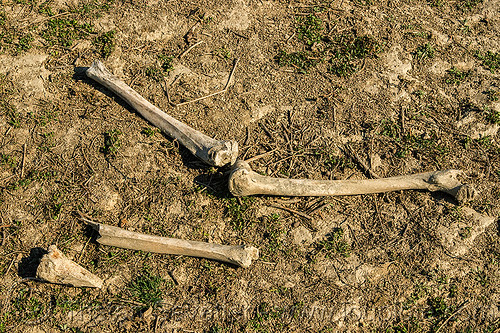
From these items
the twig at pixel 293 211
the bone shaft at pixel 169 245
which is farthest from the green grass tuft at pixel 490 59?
the bone shaft at pixel 169 245

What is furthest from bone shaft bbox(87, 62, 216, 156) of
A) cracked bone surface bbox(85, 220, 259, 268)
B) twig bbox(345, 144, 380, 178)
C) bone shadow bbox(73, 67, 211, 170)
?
twig bbox(345, 144, 380, 178)

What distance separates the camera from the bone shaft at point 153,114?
4344 mm

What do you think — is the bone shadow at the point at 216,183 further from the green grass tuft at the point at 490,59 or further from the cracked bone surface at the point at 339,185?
the green grass tuft at the point at 490,59

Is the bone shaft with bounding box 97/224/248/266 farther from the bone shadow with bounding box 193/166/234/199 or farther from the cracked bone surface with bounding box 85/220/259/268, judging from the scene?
the bone shadow with bounding box 193/166/234/199

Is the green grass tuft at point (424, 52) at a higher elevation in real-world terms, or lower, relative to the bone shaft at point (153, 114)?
higher

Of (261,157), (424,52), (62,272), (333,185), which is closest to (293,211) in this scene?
(333,185)

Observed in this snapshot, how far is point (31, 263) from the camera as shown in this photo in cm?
392

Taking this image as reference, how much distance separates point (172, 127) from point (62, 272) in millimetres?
1686

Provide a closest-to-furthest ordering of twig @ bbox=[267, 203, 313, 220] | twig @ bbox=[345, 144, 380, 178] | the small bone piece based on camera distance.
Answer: the small bone piece < twig @ bbox=[267, 203, 313, 220] < twig @ bbox=[345, 144, 380, 178]

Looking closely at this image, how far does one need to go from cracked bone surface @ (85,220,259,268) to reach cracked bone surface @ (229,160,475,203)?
0.56 meters

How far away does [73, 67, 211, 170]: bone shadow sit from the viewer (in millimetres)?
4445

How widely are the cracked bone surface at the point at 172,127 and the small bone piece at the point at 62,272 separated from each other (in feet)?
4.80

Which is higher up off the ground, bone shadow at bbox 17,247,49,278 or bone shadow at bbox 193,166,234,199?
bone shadow at bbox 193,166,234,199

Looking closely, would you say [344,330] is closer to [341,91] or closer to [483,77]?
[341,91]
